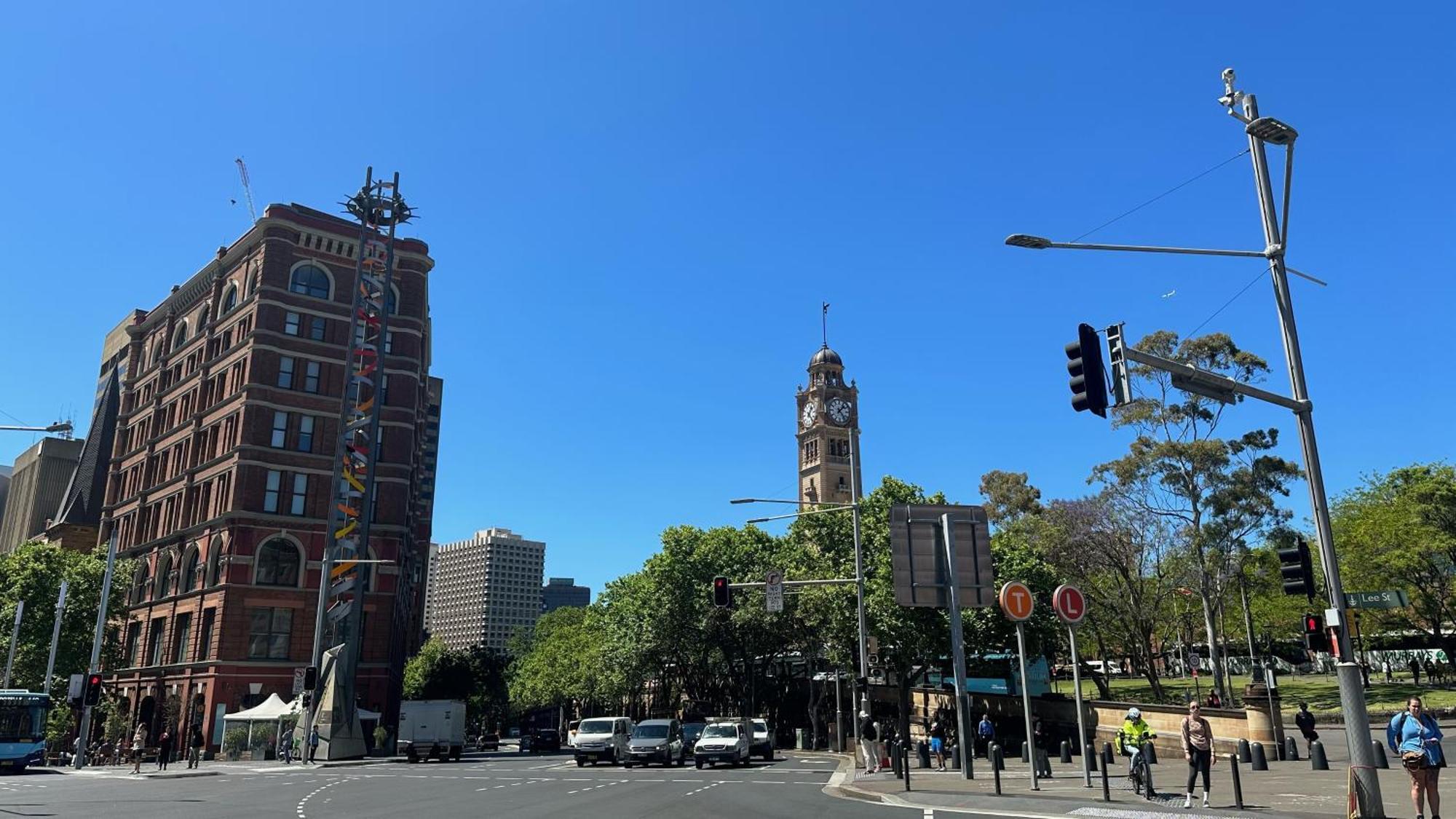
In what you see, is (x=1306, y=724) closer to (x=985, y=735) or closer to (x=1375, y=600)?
(x=985, y=735)

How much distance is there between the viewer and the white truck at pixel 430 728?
45.2m

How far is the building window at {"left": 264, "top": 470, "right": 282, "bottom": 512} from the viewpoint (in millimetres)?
58469

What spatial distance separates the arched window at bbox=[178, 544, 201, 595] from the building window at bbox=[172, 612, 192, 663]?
1.83m

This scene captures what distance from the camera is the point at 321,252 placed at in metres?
63.6

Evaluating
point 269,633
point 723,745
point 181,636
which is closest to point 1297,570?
point 723,745

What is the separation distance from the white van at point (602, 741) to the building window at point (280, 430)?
3151cm

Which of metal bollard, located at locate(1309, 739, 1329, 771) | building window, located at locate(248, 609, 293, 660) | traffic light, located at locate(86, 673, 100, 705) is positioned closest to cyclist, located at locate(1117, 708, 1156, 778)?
metal bollard, located at locate(1309, 739, 1329, 771)

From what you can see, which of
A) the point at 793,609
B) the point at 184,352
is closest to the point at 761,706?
the point at 793,609

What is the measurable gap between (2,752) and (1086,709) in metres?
41.9

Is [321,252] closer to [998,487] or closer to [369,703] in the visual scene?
[369,703]

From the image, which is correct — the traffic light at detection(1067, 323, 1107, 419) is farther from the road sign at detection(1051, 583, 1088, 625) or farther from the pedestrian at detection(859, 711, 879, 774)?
the pedestrian at detection(859, 711, 879, 774)

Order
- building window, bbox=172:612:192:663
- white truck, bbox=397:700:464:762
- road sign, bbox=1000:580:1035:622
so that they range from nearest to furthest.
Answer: road sign, bbox=1000:580:1035:622 → white truck, bbox=397:700:464:762 → building window, bbox=172:612:192:663

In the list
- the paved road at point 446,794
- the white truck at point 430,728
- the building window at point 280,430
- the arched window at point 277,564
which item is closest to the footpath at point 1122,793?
the paved road at point 446,794

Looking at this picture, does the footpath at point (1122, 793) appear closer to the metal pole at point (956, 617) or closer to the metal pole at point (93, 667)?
the metal pole at point (956, 617)
